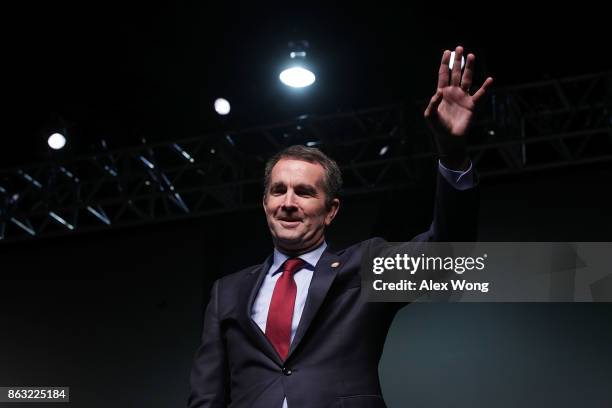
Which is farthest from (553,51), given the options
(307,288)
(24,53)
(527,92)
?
(307,288)

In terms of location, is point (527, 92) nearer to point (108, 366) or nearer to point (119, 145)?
point (119, 145)

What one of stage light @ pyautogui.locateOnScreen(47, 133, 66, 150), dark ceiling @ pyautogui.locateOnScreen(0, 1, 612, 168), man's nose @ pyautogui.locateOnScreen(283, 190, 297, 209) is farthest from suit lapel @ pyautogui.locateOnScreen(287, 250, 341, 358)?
stage light @ pyautogui.locateOnScreen(47, 133, 66, 150)

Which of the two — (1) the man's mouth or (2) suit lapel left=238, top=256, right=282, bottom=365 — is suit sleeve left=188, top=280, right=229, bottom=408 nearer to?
(2) suit lapel left=238, top=256, right=282, bottom=365

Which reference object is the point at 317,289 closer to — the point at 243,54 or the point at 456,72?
the point at 456,72

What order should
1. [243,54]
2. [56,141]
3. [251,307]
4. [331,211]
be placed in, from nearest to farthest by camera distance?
[251,307] < [331,211] < [243,54] < [56,141]

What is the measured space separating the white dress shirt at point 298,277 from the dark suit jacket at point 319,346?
17 mm

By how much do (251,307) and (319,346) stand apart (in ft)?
0.65

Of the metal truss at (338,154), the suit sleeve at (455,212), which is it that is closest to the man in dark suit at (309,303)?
the suit sleeve at (455,212)

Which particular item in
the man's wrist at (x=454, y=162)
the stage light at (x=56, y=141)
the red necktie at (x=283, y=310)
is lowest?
the red necktie at (x=283, y=310)

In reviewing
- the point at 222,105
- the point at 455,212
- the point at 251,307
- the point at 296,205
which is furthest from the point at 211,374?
the point at 222,105

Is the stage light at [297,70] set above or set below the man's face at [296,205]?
above

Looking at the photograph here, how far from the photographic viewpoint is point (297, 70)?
5.49 meters

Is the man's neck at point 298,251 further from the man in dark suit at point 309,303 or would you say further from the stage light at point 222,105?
the stage light at point 222,105

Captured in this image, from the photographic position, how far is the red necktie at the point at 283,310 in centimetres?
169
